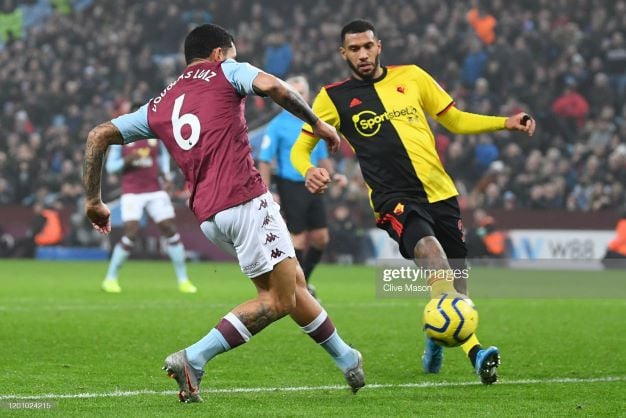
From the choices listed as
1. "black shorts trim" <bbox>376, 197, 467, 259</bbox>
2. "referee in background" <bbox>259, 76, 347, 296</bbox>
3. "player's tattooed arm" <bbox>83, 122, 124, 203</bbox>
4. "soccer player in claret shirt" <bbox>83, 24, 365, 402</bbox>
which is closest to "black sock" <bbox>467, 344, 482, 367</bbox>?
"black shorts trim" <bbox>376, 197, 467, 259</bbox>

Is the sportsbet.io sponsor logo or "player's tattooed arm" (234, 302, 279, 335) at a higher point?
the sportsbet.io sponsor logo

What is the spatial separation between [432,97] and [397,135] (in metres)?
0.35

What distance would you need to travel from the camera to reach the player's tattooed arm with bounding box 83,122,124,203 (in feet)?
21.0

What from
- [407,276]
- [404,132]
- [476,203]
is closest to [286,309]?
[404,132]

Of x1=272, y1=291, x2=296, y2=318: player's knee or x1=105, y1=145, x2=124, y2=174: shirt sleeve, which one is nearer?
x1=272, y1=291, x2=296, y2=318: player's knee

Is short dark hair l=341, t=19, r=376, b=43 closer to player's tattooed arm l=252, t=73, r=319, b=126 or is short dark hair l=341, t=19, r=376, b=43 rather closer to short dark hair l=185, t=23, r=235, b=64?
short dark hair l=185, t=23, r=235, b=64

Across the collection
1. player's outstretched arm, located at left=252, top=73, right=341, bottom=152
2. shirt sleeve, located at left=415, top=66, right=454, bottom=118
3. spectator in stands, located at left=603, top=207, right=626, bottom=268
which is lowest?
spectator in stands, located at left=603, top=207, right=626, bottom=268

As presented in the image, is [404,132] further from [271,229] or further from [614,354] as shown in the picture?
[614,354]

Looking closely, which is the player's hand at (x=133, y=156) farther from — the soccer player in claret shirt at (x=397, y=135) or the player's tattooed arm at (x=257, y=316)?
the player's tattooed arm at (x=257, y=316)

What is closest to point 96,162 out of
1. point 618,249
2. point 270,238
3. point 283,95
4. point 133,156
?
point 270,238


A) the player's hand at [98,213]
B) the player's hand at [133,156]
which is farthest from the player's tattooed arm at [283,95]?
the player's hand at [133,156]

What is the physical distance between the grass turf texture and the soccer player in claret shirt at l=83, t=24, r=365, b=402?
0.37 metres

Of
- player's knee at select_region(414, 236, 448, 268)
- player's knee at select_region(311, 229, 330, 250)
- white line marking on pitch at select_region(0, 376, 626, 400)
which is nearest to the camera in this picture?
white line marking on pitch at select_region(0, 376, 626, 400)

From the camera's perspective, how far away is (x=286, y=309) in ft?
20.9
